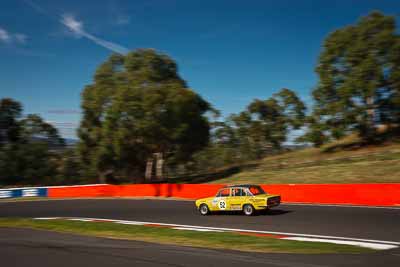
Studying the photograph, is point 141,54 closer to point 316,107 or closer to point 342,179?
point 316,107

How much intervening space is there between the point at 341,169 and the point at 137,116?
22.5 metres

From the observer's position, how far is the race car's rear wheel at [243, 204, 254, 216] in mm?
18141

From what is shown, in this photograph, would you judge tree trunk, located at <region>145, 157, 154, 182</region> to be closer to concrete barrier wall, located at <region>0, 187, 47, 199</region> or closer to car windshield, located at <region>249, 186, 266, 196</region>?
concrete barrier wall, located at <region>0, 187, 47, 199</region>

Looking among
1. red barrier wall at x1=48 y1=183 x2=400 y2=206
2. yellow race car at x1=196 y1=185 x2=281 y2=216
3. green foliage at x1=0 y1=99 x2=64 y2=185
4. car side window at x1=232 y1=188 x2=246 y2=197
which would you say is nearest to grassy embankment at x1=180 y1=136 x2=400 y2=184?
red barrier wall at x1=48 y1=183 x2=400 y2=206

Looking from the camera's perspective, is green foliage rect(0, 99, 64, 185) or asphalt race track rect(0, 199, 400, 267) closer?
asphalt race track rect(0, 199, 400, 267)

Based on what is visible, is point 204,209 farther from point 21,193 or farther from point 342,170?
point 21,193

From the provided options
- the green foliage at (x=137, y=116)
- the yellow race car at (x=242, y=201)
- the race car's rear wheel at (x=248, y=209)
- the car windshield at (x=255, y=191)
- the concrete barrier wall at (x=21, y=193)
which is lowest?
the race car's rear wheel at (x=248, y=209)

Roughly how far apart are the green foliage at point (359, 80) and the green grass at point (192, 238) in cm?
3810

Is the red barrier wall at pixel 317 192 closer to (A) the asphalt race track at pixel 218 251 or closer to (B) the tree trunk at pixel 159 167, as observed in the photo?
(A) the asphalt race track at pixel 218 251

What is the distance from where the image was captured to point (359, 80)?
46.4 metres

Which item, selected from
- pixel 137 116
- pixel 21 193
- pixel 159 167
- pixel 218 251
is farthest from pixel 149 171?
pixel 218 251

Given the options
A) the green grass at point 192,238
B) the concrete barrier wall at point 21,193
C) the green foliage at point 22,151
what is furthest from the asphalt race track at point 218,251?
the green foliage at point 22,151

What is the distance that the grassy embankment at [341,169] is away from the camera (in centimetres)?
3216

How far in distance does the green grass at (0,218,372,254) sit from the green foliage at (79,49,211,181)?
3021 cm
